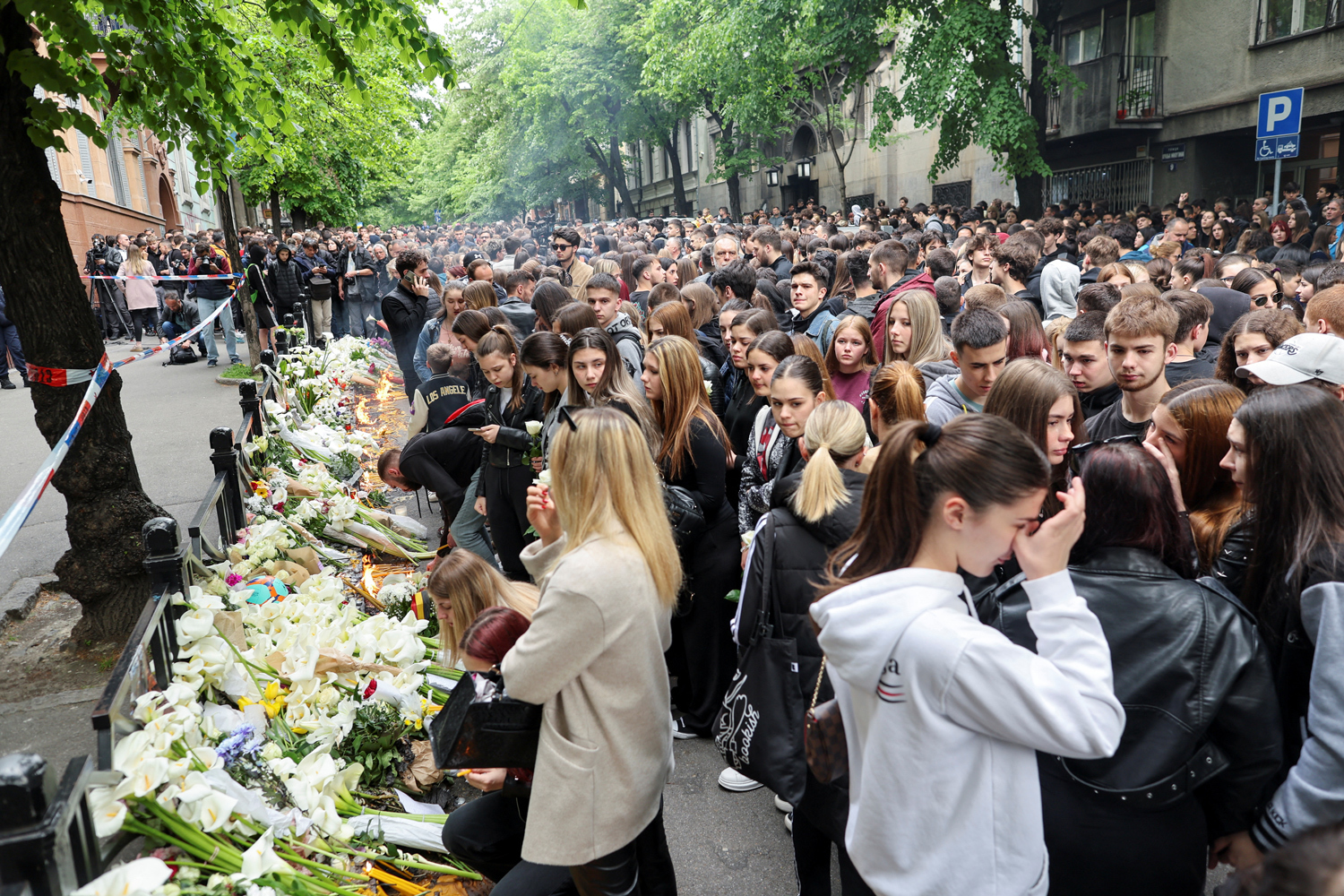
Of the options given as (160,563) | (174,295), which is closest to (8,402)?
(174,295)

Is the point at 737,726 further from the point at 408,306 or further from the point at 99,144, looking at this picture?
the point at 408,306

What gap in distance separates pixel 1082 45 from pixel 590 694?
25982 mm

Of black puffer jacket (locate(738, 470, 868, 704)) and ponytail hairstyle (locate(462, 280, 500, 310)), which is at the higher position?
ponytail hairstyle (locate(462, 280, 500, 310))

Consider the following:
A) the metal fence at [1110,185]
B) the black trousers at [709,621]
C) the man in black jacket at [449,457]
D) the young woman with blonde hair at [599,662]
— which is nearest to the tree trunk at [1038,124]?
the metal fence at [1110,185]

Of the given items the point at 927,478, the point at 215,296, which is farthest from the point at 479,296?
the point at 215,296

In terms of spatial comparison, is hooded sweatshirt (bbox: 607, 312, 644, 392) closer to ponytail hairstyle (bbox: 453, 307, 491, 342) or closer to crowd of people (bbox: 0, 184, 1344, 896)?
ponytail hairstyle (bbox: 453, 307, 491, 342)

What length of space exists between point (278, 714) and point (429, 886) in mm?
940

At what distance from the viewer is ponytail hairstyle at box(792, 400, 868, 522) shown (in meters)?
2.91

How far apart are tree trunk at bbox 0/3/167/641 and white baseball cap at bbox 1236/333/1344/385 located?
582 centimetres

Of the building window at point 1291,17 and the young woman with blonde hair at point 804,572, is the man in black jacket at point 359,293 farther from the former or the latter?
the building window at point 1291,17

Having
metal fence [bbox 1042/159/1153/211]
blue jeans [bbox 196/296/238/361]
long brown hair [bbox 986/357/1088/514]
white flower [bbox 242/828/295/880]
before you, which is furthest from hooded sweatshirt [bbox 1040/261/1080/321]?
metal fence [bbox 1042/159/1153/211]

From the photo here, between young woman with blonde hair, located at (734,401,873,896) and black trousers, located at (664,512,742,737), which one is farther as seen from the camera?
black trousers, located at (664,512,742,737)

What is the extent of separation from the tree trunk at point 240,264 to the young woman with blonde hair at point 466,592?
10.6 metres

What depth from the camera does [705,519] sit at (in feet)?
14.6
